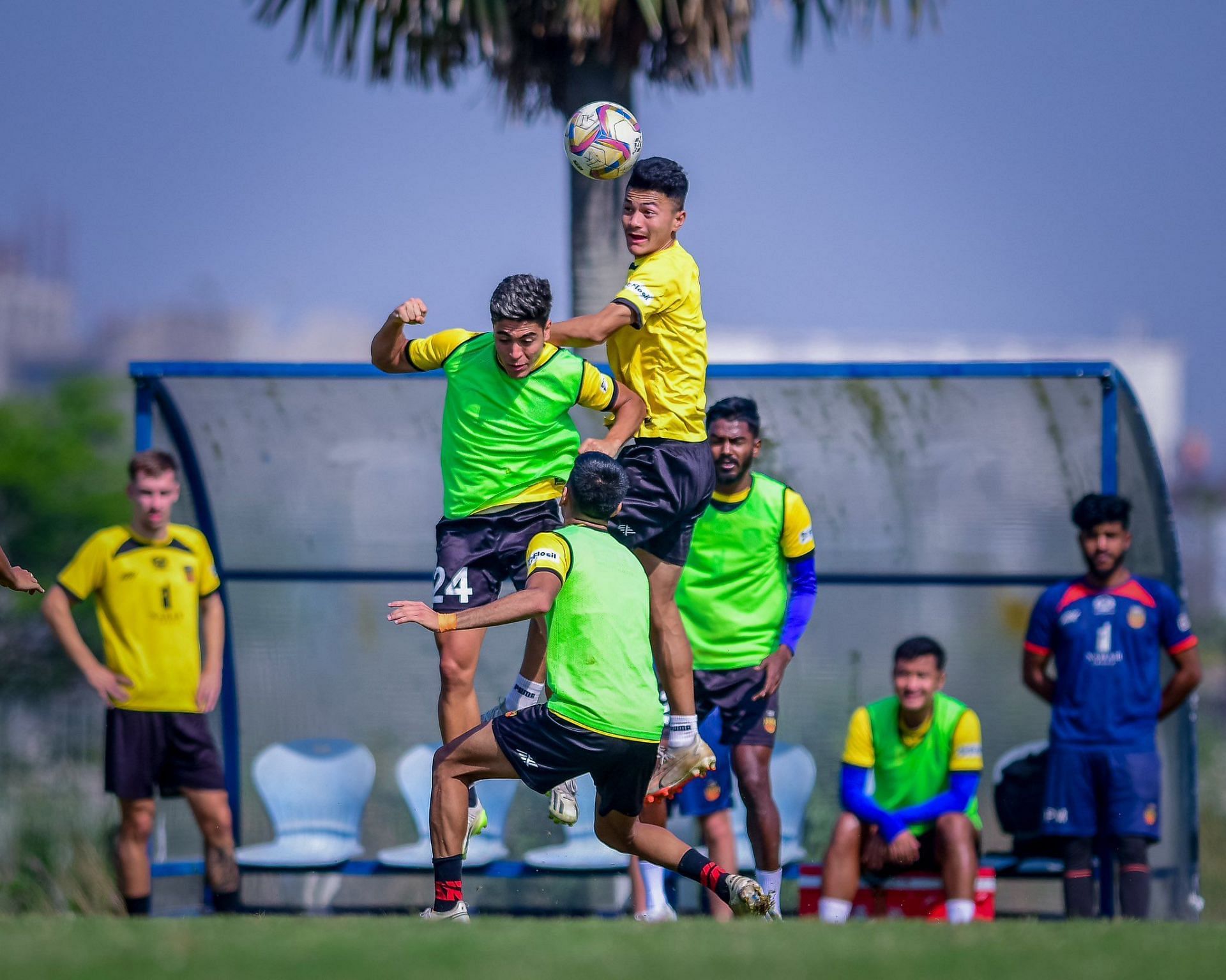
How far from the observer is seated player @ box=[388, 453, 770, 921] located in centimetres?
572

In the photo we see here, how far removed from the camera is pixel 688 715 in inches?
269

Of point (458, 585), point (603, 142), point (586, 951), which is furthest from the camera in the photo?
point (603, 142)

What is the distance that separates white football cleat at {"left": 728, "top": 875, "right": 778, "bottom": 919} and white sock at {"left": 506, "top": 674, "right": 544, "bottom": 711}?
1159 mm

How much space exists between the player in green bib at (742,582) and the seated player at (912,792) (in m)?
0.48

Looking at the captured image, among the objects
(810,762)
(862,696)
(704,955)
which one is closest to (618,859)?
(810,762)

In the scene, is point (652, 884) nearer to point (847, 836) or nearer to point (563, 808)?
point (847, 836)

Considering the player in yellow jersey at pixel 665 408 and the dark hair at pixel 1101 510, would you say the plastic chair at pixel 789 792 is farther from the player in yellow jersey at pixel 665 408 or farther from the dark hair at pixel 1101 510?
the dark hair at pixel 1101 510

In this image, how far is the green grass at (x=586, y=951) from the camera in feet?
13.7

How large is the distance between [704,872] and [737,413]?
231 cm

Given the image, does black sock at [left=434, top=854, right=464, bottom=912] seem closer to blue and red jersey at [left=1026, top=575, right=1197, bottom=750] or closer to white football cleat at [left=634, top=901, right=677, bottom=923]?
white football cleat at [left=634, top=901, right=677, bottom=923]

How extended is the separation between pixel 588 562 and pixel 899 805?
2.76 meters

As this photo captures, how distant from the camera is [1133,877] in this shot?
7523 millimetres

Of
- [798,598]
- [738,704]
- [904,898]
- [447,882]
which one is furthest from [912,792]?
[447,882]

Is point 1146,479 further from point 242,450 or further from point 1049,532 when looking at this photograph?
point 242,450
